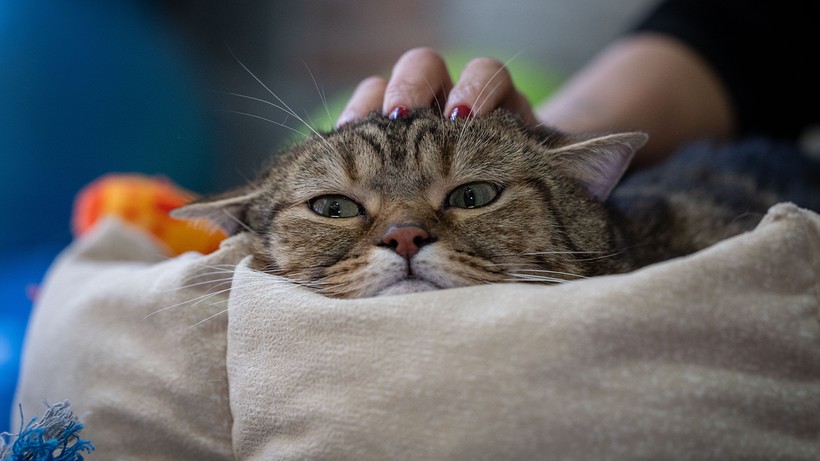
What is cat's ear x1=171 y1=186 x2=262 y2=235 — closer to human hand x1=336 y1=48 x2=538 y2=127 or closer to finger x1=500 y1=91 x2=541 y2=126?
human hand x1=336 y1=48 x2=538 y2=127

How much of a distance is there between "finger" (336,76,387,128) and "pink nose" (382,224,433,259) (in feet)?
1.20

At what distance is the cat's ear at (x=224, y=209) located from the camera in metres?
1.19

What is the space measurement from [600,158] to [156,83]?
7.27 ft

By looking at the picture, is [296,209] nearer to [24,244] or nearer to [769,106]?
[24,244]

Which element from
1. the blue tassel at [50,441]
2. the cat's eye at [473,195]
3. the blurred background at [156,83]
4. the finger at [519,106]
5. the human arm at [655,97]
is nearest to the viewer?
the blue tassel at [50,441]

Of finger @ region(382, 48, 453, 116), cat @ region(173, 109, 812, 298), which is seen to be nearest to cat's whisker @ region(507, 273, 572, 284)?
cat @ region(173, 109, 812, 298)

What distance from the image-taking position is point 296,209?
1121 millimetres

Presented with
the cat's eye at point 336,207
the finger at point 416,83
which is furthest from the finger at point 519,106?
the cat's eye at point 336,207

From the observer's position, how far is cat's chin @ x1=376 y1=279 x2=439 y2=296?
3.05ft

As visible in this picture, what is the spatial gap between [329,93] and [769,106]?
6.47 ft

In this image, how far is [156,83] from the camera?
280 cm

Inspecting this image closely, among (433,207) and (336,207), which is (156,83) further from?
(433,207)

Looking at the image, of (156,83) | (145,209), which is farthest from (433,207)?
(156,83)

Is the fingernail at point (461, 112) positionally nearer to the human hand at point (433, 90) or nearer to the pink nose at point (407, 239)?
the human hand at point (433, 90)
